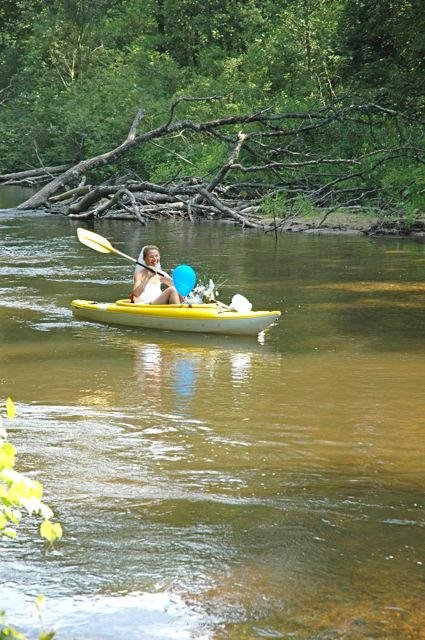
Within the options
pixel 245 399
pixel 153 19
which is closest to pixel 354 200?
pixel 245 399

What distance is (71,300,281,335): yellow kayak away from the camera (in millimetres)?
10516

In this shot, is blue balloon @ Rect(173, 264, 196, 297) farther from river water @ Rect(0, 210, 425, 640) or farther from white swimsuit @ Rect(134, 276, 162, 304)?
river water @ Rect(0, 210, 425, 640)

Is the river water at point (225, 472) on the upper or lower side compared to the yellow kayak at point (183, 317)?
lower

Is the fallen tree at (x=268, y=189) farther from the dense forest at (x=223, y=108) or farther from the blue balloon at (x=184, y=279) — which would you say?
the blue balloon at (x=184, y=279)

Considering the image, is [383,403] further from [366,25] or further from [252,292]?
[366,25]

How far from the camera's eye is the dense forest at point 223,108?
20.3 meters

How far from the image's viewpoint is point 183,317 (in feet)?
35.4

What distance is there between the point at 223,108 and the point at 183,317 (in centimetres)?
1917

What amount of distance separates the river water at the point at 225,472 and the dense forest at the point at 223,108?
6642 mm

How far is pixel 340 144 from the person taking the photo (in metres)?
22.8

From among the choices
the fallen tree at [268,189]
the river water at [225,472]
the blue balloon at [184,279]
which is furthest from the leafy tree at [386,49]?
the blue balloon at [184,279]

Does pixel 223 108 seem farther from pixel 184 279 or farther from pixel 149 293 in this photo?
pixel 184 279

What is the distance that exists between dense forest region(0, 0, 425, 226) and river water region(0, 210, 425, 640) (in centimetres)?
664

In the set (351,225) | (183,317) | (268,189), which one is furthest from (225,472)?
(268,189)
